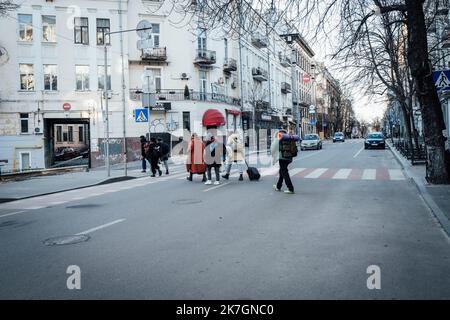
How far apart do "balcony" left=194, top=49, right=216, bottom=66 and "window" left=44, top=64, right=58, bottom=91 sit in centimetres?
1142

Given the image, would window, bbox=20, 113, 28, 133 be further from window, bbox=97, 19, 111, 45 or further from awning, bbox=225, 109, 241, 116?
awning, bbox=225, 109, 241, 116

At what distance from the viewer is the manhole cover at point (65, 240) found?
21.8ft

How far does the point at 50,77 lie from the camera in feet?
107

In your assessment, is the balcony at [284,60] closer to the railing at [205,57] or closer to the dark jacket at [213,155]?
the railing at [205,57]

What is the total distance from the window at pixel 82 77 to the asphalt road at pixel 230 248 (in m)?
23.7

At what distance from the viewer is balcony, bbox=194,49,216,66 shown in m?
37.1

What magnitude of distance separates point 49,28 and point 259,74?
24.8 meters

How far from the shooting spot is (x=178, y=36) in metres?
36.5

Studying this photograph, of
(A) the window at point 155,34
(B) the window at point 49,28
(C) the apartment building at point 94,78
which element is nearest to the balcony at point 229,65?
(C) the apartment building at point 94,78
